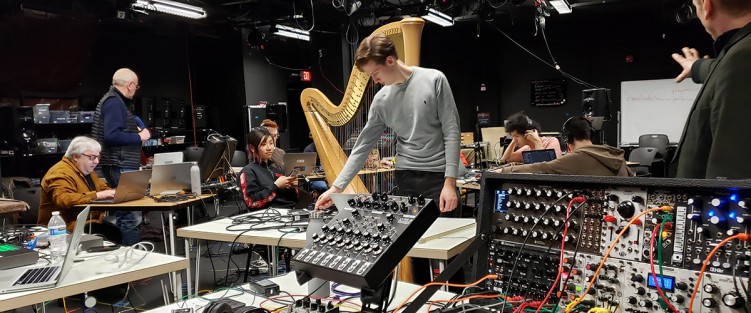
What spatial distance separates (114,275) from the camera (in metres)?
1.96

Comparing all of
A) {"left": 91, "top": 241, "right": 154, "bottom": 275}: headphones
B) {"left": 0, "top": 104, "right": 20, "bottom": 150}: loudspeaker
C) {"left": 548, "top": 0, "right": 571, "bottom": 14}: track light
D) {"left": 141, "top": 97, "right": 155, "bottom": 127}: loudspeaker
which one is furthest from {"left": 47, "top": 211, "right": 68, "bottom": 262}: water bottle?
{"left": 548, "top": 0, "right": 571, "bottom": 14}: track light

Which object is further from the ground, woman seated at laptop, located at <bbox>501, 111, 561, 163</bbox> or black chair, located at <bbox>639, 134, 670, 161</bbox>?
woman seated at laptop, located at <bbox>501, 111, 561, 163</bbox>

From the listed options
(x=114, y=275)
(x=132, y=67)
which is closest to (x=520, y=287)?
(x=114, y=275)

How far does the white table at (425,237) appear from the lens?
205cm

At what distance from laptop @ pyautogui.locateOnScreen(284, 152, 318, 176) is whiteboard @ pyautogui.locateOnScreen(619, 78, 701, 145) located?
7.57 m

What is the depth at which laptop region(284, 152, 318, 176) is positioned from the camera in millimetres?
5633

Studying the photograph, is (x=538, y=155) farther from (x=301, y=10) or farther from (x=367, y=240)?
(x=301, y=10)

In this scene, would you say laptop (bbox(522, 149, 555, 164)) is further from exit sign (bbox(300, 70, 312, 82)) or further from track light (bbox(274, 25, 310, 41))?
exit sign (bbox(300, 70, 312, 82))

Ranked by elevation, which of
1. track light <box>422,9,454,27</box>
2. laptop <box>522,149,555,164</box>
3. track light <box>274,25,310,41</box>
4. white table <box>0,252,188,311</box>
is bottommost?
white table <box>0,252,188,311</box>

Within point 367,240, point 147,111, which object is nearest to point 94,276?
point 367,240

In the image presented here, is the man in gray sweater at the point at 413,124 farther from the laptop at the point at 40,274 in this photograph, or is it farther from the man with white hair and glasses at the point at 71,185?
the man with white hair and glasses at the point at 71,185

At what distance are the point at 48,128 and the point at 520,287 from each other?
8.71 metres

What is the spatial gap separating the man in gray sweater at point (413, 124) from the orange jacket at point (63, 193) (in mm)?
2408

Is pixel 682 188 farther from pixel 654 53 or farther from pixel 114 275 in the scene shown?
pixel 654 53
